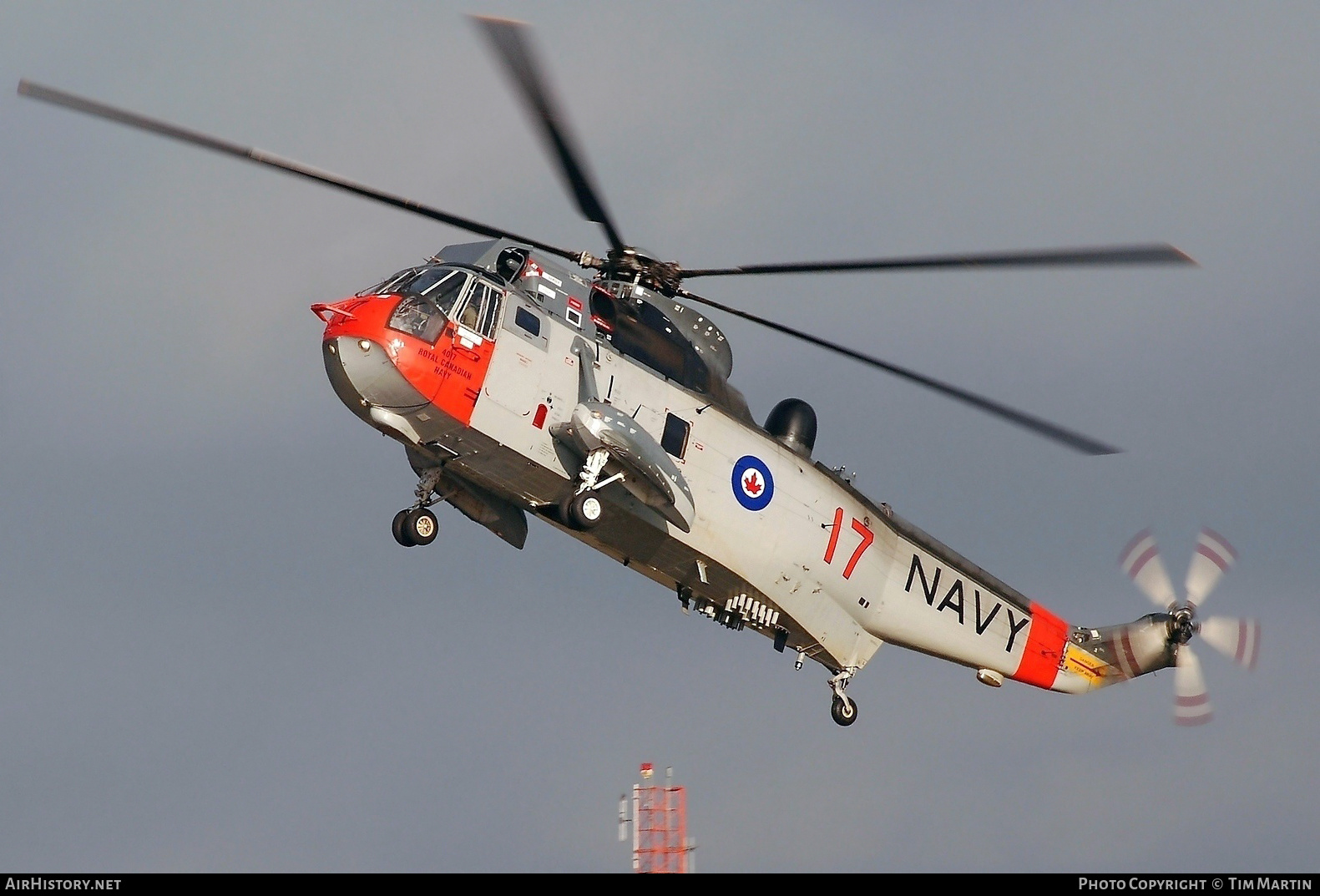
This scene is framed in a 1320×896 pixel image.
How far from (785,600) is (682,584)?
2.04m

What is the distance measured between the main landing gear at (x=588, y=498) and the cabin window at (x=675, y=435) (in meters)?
1.65

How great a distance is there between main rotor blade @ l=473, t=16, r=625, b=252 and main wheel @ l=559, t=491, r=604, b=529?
495cm

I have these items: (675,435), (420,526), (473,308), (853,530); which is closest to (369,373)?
(473,308)

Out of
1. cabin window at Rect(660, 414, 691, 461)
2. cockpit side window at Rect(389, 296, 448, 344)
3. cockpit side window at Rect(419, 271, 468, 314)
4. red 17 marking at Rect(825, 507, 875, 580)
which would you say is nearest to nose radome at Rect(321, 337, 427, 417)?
cockpit side window at Rect(389, 296, 448, 344)

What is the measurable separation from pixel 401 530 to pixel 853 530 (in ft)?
30.0

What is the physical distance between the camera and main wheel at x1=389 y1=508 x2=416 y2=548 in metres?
33.3

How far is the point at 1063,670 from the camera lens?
39.9 m

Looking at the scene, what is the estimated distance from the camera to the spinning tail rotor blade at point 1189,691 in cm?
3788

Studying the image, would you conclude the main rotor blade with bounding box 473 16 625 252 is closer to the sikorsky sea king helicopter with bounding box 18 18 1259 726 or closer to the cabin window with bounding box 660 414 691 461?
the sikorsky sea king helicopter with bounding box 18 18 1259 726

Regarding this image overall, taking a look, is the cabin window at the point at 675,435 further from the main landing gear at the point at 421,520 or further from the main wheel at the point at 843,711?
the main wheel at the point at 843,711

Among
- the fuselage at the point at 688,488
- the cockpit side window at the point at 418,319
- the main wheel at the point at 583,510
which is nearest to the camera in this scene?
the cockpit side window at the point at 418,319

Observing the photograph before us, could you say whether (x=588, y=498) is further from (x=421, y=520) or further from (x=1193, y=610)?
(x=1193, y=610)

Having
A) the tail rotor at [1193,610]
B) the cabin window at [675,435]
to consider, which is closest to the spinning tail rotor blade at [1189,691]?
the tail rotor at [1193,610]

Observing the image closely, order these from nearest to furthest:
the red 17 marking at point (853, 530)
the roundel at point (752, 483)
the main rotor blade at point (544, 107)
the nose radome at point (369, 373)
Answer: the main rotor blade at point (544, 107) → the nose radome at point (369, 373) → the roundel at point (752, 483) → the red 17 marking at point (853, 530)
